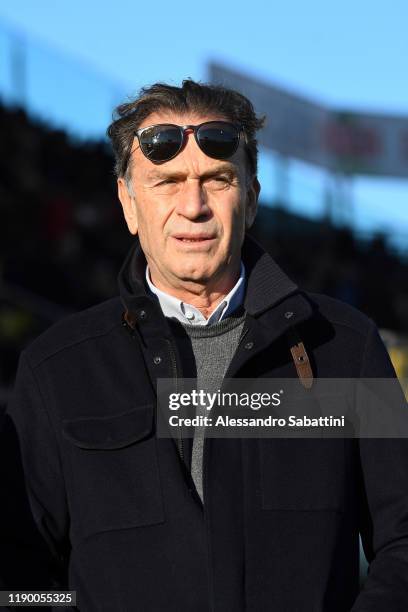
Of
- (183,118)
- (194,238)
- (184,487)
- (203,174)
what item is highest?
(183,118)

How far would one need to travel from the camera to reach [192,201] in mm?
3002

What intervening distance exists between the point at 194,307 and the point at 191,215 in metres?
0.24

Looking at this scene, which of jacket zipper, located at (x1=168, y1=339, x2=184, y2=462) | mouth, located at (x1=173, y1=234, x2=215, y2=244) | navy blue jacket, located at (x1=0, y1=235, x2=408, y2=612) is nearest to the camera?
navy blue jacket, located at (x1=0, y1=235, x2=408, y2=612)

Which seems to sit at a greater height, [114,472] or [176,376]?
[176,376]

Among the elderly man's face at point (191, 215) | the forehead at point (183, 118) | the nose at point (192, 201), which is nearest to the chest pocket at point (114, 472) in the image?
the elderly man's face at point (191, 215)

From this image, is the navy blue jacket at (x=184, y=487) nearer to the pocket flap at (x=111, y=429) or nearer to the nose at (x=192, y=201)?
the pocket flap at (x=111, y=429)

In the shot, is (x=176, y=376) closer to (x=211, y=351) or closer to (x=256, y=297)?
(x=211, y=351)

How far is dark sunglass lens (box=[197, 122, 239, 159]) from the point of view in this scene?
120 inches

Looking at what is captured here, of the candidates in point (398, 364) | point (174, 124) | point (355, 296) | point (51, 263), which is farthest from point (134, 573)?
point (355, 296)

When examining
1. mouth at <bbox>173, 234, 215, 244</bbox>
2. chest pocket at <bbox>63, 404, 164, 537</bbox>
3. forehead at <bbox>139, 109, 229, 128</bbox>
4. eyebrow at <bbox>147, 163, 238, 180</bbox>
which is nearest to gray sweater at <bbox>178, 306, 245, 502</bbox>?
chest pocket at <bbox>63, 404, 164, 537</bbox>

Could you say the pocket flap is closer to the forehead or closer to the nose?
the nose

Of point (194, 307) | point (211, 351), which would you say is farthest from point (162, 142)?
point (211, 351)

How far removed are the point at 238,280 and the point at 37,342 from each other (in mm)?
534

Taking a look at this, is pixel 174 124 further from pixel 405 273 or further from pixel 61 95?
pixel 405 273
